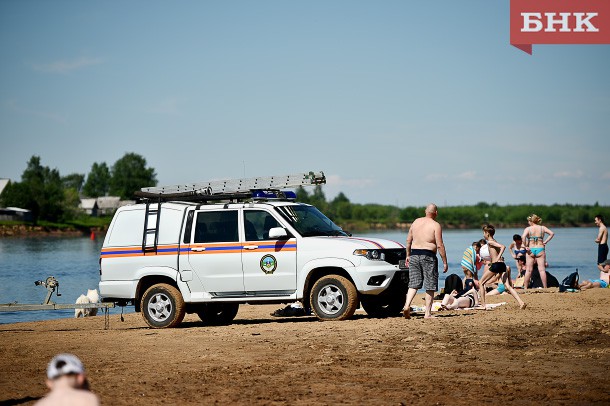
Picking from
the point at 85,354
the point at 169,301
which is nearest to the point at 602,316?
the point at 169,301

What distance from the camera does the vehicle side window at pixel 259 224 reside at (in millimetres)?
16219

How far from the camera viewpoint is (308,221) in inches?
650

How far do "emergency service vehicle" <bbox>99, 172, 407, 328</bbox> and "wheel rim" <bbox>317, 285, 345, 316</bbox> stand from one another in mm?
16

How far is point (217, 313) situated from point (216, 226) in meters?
2.32

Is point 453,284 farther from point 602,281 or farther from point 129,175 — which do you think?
point 129,175

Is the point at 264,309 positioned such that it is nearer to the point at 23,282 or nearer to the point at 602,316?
the point at 602,316

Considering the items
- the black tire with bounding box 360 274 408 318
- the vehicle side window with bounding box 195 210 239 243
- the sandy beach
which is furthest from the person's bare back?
the vehicle side window with bounding box 195 210 239 243

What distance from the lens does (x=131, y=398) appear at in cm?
971

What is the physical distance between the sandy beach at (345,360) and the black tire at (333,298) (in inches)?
8.8

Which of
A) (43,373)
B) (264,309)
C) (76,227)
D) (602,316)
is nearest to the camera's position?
(43,373)

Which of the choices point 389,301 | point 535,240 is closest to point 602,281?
point 535,240

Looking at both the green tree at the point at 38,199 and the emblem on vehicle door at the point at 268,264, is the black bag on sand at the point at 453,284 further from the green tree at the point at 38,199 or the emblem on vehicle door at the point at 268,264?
the green tree at the point at 38,199

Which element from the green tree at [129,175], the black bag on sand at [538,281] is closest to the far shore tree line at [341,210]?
the green tree at [129,175]

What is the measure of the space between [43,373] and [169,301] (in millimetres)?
4808
